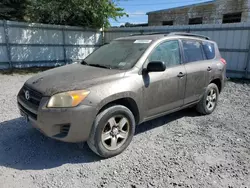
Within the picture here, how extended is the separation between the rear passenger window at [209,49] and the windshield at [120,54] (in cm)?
168

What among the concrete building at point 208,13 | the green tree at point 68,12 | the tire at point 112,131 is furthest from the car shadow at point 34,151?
the concrete building at point 208,13

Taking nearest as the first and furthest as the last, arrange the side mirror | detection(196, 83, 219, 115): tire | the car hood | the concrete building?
1. the car hood
2. the side mirror
3. detection(196, 83, 219, 115): tire
4. the concrete building

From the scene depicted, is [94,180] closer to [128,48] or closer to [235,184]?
[235,184]

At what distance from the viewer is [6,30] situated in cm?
919

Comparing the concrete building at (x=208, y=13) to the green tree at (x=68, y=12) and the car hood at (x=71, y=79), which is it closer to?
the green tree at (x=68, y=12)

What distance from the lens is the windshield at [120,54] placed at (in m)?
3.05

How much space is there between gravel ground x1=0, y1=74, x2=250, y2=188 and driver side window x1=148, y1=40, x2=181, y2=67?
4.25 ft

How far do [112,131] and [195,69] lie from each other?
214cm

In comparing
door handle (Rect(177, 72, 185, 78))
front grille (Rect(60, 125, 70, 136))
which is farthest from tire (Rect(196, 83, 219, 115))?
front grille (Rect(60, 125, 70, 136))

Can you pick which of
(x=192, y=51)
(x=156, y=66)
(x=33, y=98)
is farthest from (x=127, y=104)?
(x=192, y=51)

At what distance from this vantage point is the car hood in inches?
97.5

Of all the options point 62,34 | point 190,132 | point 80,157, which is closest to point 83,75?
point 80,157

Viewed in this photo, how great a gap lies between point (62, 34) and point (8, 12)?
4429mm

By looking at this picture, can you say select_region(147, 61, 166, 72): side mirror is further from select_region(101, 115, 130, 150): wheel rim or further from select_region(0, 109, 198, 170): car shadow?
select_region(0, 109, 198, 170): car shadow
